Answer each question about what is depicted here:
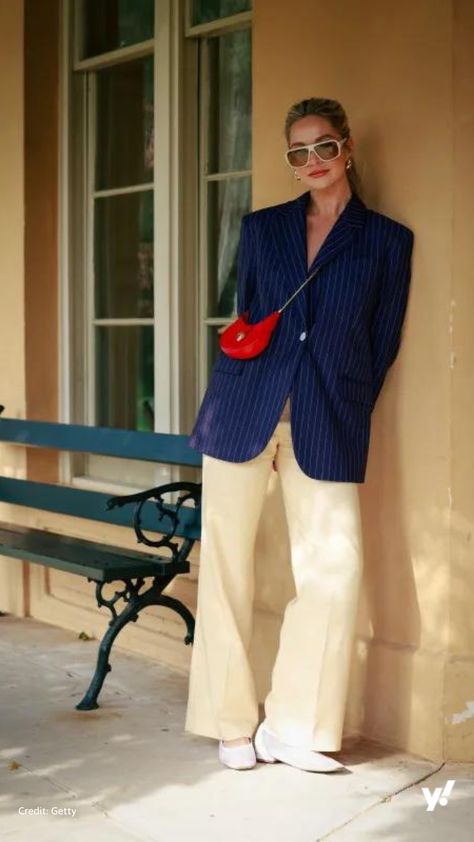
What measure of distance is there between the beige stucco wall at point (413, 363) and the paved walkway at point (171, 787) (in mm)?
255

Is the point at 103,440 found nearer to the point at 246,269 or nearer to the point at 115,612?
the point at 115,612

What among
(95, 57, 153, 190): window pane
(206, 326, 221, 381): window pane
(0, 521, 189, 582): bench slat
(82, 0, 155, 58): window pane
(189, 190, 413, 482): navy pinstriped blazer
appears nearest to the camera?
(189, 190, 413, 482): navy pinstriped blazer

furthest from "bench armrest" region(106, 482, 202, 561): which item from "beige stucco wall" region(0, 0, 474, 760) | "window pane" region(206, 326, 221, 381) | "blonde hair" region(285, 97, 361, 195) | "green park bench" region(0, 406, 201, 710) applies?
"blonde hair" region(285, 97, 361, 195)

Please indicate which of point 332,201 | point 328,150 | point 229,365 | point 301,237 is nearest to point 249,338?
point 229,365

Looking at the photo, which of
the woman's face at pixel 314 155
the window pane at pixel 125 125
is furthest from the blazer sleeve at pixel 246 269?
the window pane at pixel 125 125

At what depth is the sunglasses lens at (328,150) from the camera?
3.92m

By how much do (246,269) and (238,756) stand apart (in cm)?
157

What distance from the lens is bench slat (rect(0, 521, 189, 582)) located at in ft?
15.0

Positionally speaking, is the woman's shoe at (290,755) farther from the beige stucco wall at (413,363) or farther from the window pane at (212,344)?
the window pane at (212,344)

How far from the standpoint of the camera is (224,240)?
5.33m

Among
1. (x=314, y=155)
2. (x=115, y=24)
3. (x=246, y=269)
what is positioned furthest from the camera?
(x=115, y=24)

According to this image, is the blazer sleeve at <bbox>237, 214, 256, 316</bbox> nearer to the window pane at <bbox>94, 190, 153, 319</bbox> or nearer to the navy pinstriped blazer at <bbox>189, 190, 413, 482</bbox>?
the navy pinstriped blazer at <bbox>189, 190, 413, 482</bbox>

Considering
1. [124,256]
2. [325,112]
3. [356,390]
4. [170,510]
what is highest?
[325,112]

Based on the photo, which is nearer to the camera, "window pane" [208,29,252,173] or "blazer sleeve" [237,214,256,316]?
"blazer sleeve" [237,214,256,316]
